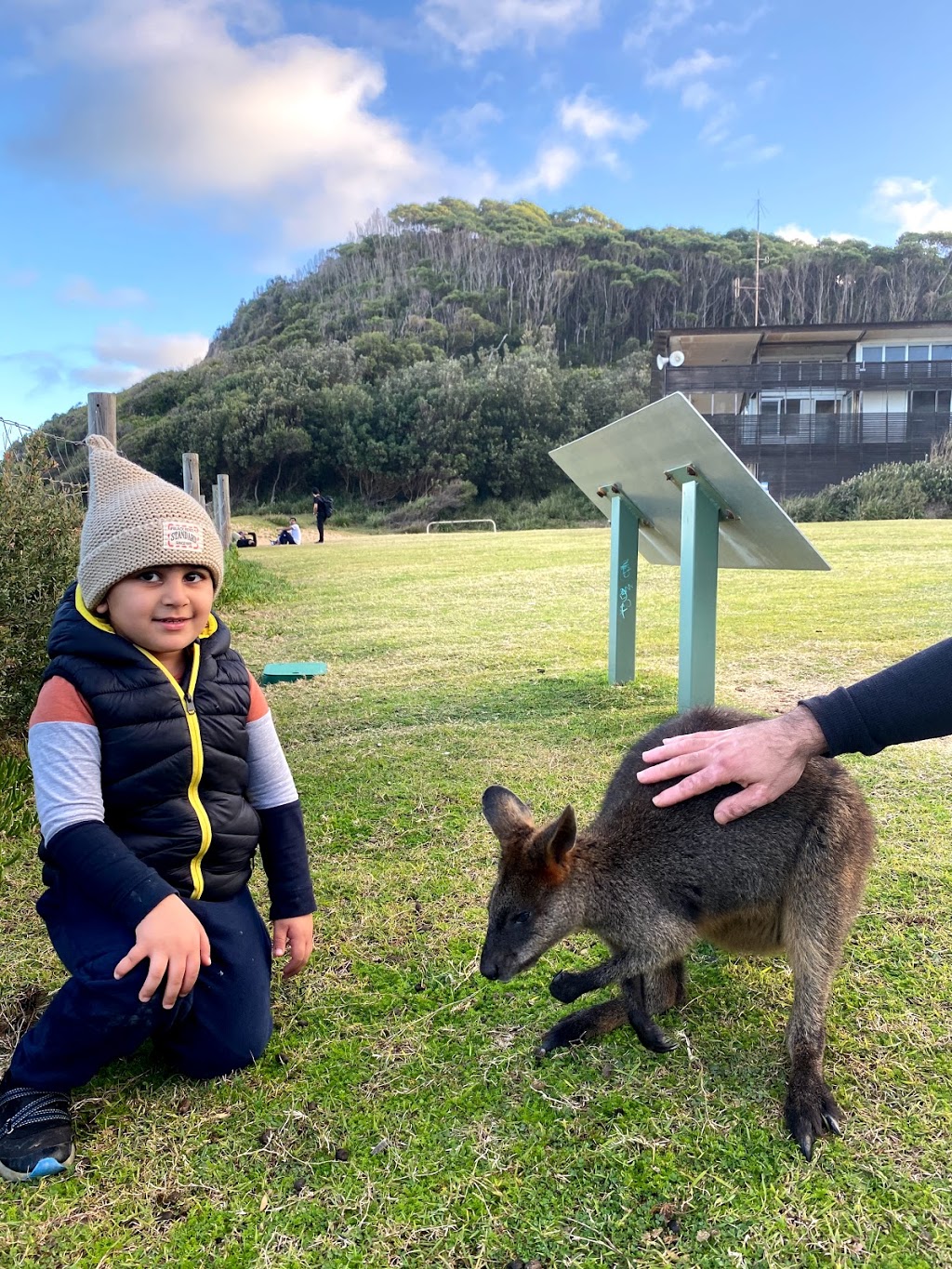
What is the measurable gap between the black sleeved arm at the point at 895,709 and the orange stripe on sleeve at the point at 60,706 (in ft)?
5.07

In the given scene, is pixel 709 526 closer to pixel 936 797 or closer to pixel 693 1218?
pixel 936 797

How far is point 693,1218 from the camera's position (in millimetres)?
1503

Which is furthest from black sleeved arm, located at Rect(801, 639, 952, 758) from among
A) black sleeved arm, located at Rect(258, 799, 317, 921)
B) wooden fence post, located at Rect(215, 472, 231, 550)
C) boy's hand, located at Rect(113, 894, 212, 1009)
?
wooden fence post, located at Rect(215, 472, 231, 550)

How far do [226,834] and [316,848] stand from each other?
111cm

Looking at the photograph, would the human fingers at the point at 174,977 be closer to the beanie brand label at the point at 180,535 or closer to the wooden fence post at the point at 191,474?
the beanie brand label at the point at 180,535

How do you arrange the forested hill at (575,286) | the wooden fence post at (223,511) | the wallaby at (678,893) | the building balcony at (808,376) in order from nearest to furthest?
the wallaby at (678,893)
the wooden fence post at (223,511)
the building balcony at (808,376)
the forested hill at (575,286)

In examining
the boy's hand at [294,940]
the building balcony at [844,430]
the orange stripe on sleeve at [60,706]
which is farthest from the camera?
the building balcony at [844,430]

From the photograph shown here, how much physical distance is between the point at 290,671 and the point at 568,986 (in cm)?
404

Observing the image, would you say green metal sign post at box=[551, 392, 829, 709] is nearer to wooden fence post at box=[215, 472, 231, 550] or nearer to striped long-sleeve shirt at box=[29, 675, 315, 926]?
striped long-sleeve shirt at box=[29, 675, 315, 926]

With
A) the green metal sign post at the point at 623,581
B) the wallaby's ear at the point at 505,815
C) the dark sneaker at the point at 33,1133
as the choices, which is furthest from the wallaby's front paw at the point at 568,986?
the green metal sign post at the point at 623,581

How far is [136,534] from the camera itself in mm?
1866

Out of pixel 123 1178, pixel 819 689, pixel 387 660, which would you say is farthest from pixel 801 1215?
pixel 387 660

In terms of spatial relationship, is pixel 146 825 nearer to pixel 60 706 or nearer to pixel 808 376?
pixel 60 706

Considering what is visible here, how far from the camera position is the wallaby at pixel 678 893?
191 centimetres
